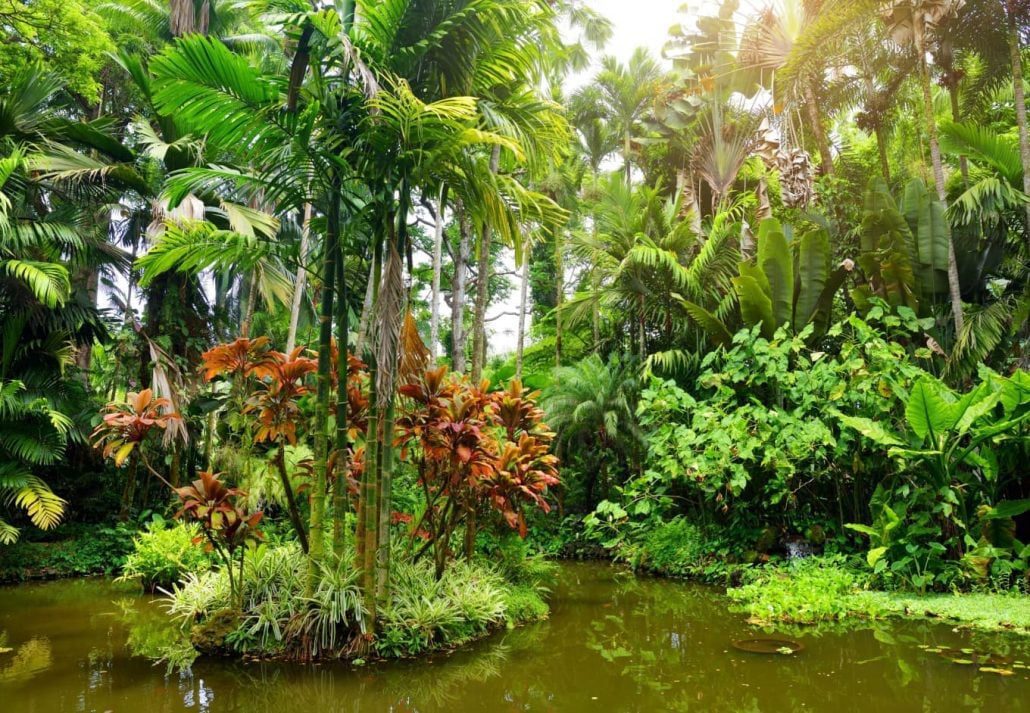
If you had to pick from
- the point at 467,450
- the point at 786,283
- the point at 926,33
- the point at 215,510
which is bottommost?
the point at 215,510

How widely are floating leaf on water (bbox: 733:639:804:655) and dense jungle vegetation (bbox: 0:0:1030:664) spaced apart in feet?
2.84

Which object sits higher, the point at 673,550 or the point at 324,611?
the point at 324,611

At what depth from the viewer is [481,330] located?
36.3ft

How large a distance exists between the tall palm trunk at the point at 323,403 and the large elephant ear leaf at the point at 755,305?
19.7ft

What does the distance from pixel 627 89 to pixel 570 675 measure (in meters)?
15.5

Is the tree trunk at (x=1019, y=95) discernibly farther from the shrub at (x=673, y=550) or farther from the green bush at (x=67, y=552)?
the green bush at (x=67, y=552)

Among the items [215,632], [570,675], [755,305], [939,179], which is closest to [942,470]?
[755,305]

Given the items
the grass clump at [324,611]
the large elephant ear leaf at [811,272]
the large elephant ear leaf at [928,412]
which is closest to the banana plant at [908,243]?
the large elephant ear leaf at [811,272]

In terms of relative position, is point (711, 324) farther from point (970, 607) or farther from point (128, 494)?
point (128, 494)

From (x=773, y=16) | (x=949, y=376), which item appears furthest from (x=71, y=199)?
(x=949, y=376)

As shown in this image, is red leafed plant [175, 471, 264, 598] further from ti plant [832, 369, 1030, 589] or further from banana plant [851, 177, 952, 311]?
banana plant [851, 177, 952, 311]

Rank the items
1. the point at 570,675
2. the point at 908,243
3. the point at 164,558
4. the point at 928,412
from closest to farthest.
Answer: the point at 570,675 → the point at 928,412 → the point at 164,558 → the point at 908,243

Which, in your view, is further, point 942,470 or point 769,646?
point 942,470

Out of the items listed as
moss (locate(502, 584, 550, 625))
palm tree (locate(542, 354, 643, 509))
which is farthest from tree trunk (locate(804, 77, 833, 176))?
moss (locate(502, 584, 550, 625))
